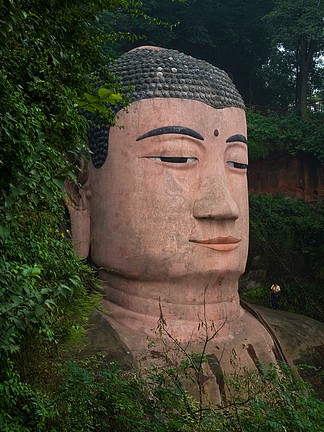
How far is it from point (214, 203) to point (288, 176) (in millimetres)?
7045

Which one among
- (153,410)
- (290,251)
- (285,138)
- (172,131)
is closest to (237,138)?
(172,131)

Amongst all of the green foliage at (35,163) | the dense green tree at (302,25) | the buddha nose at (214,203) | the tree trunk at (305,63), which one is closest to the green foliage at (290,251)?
Result: the buddha nose at (214,203)

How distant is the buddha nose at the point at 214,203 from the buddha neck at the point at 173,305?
2.11 ft

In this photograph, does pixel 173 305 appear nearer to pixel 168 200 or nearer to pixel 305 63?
pixel 168 200

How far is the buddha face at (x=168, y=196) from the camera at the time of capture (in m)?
4.97

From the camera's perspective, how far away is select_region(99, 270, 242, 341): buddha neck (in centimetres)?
498

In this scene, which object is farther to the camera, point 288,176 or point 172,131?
point 288,176

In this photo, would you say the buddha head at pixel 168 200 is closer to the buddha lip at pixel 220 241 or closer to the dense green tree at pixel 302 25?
the buddha lip at pixel 220 241

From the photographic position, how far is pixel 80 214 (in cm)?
544

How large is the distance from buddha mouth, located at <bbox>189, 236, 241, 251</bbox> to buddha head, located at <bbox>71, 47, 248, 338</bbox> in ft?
0.04

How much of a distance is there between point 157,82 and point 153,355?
275 centimetres

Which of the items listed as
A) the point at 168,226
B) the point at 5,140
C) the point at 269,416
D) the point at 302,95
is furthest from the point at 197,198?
the point at 302,95

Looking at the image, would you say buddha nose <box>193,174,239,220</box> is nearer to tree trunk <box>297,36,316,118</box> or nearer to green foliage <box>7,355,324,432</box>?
green foliage <box>7,355,324,432</box>

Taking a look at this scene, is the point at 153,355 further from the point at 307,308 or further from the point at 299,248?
the point at 299,248
